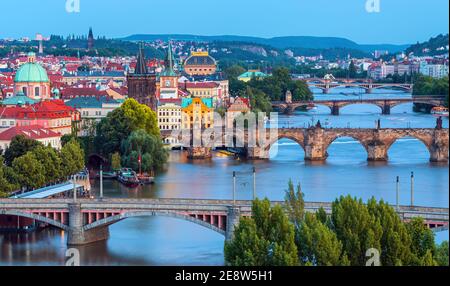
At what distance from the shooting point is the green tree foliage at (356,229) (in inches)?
333

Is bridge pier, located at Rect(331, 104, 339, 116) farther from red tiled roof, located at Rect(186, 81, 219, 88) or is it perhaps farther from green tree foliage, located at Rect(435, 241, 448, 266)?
green tree foliage, located at Rect(435, 241, 448, 266)

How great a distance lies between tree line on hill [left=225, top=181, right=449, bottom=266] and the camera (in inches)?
323

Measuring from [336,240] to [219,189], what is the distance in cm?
766

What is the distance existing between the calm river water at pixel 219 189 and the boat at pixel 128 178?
147mm

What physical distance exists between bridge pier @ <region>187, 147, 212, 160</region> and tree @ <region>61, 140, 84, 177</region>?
4.00m

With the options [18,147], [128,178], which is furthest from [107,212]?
[128,178]

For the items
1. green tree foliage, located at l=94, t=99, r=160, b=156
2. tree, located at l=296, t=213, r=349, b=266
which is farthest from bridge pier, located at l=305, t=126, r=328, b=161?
tree, located at l=296, t=213, r=349, b=266

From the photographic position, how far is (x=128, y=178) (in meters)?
17.7

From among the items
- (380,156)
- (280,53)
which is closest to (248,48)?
(280,53)

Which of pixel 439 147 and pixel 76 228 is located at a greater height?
pixel 76 228

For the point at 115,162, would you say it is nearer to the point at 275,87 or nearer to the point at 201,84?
the point at 201,84

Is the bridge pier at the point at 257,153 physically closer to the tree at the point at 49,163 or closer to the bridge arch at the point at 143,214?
the tree at the point at 49,163

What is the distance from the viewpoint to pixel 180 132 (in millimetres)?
23562
